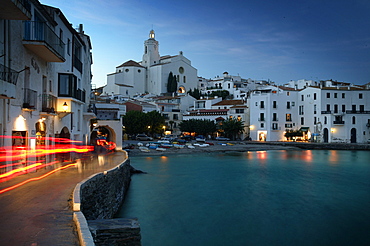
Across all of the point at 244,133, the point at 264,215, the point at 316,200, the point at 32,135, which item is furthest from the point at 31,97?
the point at 244,133

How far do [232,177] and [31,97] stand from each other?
17.3 m

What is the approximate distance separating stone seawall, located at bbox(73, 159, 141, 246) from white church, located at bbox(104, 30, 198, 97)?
77.6m

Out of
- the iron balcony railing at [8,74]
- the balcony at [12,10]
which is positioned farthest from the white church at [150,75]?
the balcony at [12,10]

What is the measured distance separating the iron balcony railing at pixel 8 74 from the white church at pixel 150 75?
78.0 meters

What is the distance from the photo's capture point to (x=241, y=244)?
11750 millimetres

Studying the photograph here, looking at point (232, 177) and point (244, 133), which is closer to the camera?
point (232, 177)

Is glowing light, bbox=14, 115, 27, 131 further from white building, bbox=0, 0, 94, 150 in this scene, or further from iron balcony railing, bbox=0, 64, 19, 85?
iron balcony railing, bbox=0, 64, 19, 85

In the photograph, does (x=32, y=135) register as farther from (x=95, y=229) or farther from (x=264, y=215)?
(x=264, y=215)

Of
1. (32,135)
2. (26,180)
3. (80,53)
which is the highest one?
(80,53)

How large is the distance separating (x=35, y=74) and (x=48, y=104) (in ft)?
6.48

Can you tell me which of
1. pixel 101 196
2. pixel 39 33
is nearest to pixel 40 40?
pixel 39 33

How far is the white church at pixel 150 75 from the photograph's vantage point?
90.8m

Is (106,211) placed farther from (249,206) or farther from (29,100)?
(249,206)

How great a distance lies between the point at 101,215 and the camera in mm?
10734
